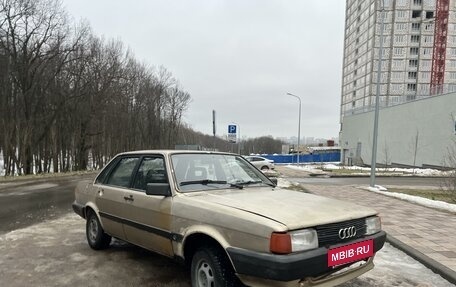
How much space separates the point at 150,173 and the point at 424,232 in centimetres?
533

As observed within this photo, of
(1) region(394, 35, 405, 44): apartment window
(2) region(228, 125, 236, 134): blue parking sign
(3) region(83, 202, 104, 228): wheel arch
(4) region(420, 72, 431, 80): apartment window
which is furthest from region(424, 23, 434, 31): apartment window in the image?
(3) region(83, 202, 104, 228): wheel arch

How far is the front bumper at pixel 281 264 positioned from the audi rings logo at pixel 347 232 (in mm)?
299

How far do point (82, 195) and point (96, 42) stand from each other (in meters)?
29.7

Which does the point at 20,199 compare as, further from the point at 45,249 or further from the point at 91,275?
the point at 91,275

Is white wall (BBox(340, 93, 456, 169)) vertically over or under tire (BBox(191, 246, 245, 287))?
over

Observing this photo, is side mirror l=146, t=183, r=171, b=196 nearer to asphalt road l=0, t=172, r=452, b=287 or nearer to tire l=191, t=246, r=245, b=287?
tire l=191, t=246, r=245, b=287

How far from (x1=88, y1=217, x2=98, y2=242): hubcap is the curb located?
15.7ft

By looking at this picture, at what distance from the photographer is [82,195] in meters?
6.04

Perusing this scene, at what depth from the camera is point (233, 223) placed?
326cm

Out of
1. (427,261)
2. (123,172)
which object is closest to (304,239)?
(427,261)

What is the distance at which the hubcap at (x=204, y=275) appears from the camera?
3.45 meters

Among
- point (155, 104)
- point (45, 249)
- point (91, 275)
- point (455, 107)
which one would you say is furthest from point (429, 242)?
point (155, 104)

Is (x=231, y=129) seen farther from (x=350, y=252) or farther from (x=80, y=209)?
(x=350, y=252)

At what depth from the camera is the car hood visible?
10.3 feet
